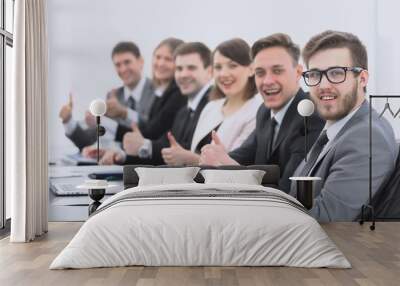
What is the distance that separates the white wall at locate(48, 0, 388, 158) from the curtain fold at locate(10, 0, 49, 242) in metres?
1.20

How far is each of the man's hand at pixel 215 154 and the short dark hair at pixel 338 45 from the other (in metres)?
1.62

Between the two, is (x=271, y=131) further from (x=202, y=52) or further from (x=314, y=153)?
(x=202, y=52)

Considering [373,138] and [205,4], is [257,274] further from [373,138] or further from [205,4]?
[205,4]

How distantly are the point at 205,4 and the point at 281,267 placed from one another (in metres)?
4.41

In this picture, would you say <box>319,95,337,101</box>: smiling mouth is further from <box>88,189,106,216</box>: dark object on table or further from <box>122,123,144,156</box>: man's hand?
<box>88,189,106,216</box>: dark object on table

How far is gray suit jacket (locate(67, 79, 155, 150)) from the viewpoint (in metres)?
8.09

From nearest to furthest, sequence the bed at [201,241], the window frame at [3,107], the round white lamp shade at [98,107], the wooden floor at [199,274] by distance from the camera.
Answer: the wooden floor at [199,274] → the bed at [201,241] → the window frame at [3,107] → the round white lamp shade at [98,107]

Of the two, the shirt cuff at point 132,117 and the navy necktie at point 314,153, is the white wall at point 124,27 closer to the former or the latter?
the shirt cuff at point 132,117

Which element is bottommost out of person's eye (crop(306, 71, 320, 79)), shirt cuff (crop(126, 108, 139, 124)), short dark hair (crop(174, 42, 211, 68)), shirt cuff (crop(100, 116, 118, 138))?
shirt cuff (crop(100, 116, 118, 138))

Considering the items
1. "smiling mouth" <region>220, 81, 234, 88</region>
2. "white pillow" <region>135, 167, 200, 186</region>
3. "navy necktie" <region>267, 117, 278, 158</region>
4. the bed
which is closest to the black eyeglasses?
"navy necktie" <region>267, 117, 278, 158</region>

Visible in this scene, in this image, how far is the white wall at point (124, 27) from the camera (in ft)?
26.6

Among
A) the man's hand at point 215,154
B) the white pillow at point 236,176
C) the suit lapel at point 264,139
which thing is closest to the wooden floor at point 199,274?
the white pillow at point 236,176

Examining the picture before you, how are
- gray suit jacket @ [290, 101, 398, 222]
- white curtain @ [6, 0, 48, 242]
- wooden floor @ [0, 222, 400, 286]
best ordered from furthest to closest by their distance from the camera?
gray suit jacket @ [290, 101, 398, 222] < white curtain @ [6, 0, 48, 242] < wooden floor @ [0, 222, 400, 286]

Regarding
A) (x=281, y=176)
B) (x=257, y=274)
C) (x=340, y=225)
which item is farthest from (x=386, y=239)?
Result: (x=257, y=274)
